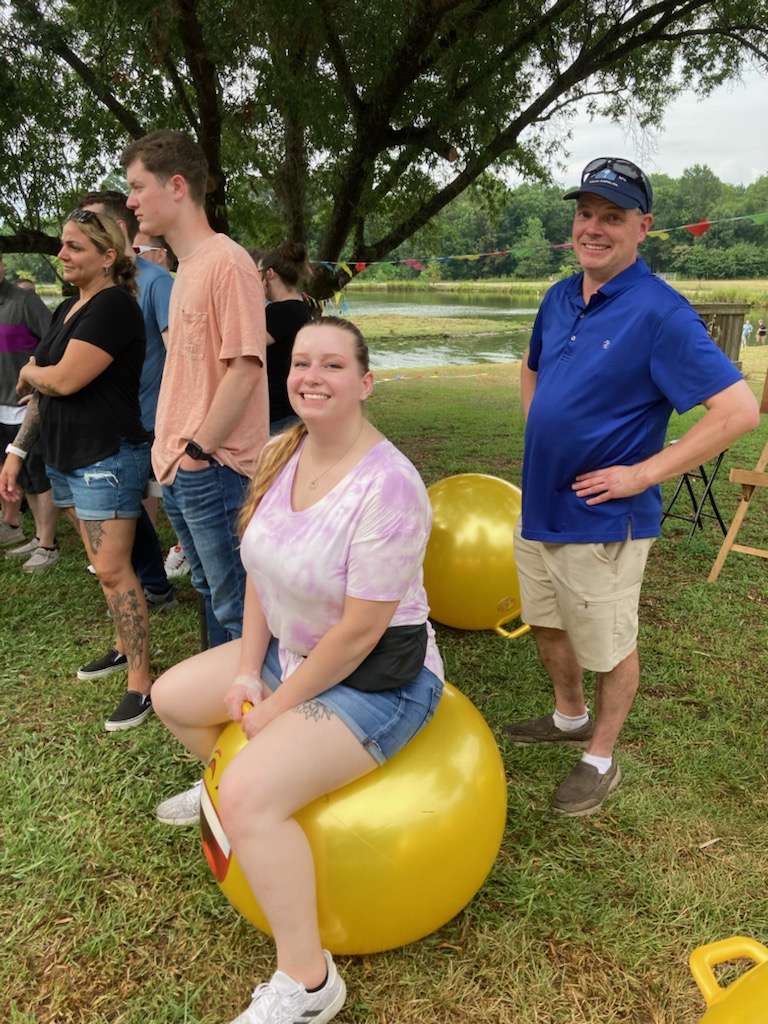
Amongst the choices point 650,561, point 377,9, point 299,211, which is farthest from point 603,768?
point 299,211

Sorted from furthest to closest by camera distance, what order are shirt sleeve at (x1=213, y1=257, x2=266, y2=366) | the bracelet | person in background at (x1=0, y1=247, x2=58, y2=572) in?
1. person in background at (x1=0, y1=247, x2=58, y2=572)
2. the bracelet
3. shirt sleeve at (x1=213, y1=257, x2=266, y2=366)

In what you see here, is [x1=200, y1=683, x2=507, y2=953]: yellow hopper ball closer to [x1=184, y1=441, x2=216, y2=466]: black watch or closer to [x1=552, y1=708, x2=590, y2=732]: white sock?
[x1=184, y1=441, x2=216, y2=466]: black watch

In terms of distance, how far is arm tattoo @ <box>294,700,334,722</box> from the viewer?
77.5 inches

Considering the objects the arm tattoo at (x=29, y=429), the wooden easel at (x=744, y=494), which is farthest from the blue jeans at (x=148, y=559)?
the wooden easel at (x=744, y=494)

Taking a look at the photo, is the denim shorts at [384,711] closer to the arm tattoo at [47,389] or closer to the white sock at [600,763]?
the white sock at [600,763]

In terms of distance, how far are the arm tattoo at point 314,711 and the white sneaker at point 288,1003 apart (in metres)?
0.68

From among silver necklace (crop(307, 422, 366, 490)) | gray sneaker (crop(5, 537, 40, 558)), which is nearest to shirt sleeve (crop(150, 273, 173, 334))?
silver necklace (crop(307, 422, 366, 490))

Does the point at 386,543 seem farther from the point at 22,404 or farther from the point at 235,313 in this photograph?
the point at 22,404

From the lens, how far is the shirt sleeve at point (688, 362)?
233 centimetres

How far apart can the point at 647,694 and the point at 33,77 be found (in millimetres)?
6999

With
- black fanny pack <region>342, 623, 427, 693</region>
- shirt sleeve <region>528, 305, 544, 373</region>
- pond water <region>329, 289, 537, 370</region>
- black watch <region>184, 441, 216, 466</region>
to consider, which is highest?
shirt sleeve <region>528, 305, 544, 373</region>

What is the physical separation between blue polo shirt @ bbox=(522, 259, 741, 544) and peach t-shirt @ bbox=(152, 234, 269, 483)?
1.07 m

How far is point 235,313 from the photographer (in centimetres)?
261

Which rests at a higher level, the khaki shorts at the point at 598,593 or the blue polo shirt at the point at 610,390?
the blue polo shirt at the point at 610,390
